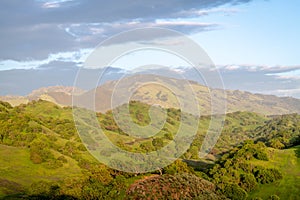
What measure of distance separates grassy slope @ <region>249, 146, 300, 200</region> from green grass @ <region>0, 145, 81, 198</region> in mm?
62304

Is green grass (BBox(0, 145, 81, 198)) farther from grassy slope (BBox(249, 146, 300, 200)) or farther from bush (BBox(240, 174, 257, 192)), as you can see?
grassy slope (BBox(249, 146, 300, 200))

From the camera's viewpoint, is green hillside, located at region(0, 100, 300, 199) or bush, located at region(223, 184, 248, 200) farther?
bush, located at region(223, 184, 248, 200)

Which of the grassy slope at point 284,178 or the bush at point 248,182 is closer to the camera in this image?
the grassy slope at point 284,178

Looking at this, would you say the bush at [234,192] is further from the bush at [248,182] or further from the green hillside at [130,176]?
the bush at [248,182]

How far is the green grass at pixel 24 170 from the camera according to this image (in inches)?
4377

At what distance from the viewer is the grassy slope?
321ft

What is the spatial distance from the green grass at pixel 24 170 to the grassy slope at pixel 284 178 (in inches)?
2453

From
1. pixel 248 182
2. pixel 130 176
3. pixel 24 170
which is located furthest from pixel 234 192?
pixel 24 170

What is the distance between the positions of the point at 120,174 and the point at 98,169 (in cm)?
610

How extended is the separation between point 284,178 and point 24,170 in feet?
263

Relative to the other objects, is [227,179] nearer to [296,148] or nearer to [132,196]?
[296,148]

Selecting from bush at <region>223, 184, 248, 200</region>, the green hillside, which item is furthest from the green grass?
bush at <region>223, 184, 248, 200</region>

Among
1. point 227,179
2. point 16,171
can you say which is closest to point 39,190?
point 16,171

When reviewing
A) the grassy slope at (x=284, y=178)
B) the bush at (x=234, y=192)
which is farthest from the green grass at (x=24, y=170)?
the grassy slope at (x=284, y=178)
